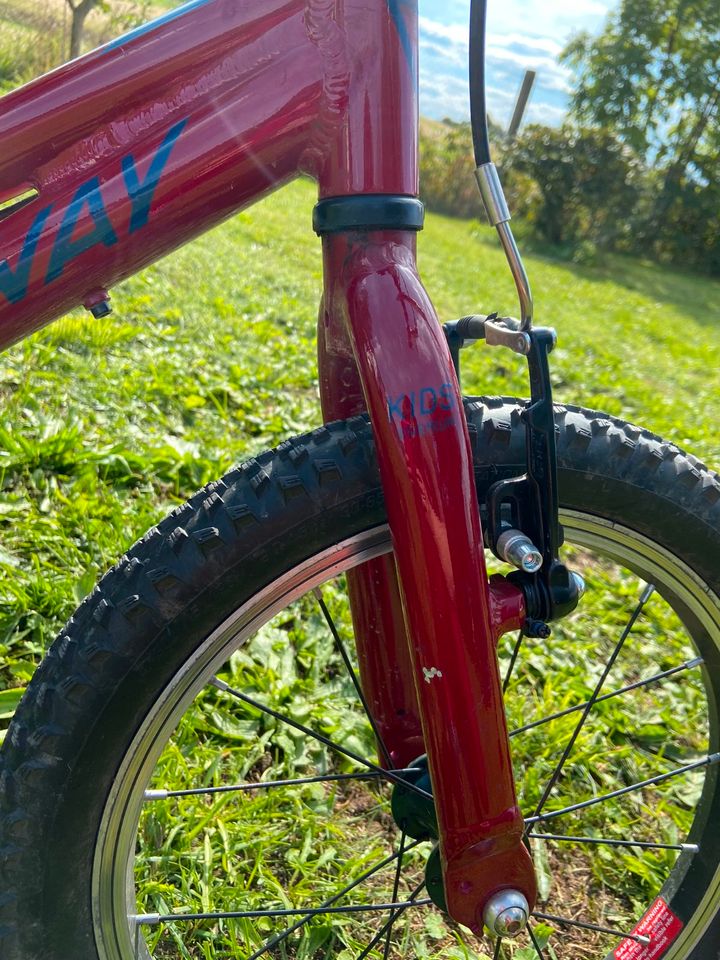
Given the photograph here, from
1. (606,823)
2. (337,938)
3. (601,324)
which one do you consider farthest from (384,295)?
(601,324)

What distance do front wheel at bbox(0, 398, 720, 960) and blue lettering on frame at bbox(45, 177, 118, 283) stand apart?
10.6 inches

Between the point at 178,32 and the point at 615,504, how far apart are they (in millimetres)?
694

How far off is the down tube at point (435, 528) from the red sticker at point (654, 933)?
0.47m

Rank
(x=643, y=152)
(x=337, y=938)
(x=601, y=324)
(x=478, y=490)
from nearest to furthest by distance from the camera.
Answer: (x=478, y=490) → (x=337, y=938) → (x=601, y=324) → (x=643, y=152)

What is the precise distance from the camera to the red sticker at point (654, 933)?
3.36ft

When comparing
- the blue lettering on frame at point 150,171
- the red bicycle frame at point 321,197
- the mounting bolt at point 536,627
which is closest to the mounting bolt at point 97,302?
the red bicycle frame at point 321,197

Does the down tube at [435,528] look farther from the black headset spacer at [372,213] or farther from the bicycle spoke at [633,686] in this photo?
the bicycle spoke at [633,686]

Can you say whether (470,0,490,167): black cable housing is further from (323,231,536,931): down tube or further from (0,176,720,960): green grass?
(0,176,720,960): green grass

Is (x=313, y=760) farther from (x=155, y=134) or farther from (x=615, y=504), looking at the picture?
(x=155, y=134)

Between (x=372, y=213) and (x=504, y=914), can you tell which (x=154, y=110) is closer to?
(x=372, y=213)

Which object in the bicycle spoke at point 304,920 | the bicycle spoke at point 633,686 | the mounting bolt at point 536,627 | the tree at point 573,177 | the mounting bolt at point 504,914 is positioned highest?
the tree at point 573,177

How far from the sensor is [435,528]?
2.29 ft

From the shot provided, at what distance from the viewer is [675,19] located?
43.1ft

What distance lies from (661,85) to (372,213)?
1603cm
